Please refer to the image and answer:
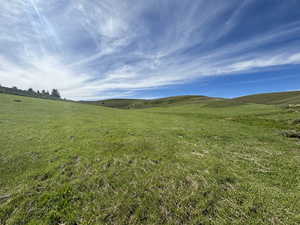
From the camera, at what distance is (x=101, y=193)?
452 cm

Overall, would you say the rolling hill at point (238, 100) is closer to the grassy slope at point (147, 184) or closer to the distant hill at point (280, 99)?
the distant hill at point (280, 99)

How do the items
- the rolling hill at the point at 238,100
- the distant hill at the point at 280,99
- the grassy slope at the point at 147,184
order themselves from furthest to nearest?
the distant hill at the point at 280,99 < the rolling hill at the point at 238,100 < the grassy slope at the point at 147,184

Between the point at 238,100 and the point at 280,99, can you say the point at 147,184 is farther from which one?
the point at 238,100

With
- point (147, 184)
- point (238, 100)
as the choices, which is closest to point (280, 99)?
point (238, 100)

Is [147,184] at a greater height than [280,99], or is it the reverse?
Answer: [280,99]

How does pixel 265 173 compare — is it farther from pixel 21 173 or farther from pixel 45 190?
pixel 21 173

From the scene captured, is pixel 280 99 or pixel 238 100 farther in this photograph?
pixel 238 100

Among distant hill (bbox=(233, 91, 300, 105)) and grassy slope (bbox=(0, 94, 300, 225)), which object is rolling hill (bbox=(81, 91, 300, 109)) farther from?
grassy slope (bbox=(0, 94, 300, 225))

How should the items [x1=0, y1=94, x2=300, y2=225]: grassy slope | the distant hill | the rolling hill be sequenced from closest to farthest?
[x1=0, y1=94, x2=300, y2=225]: grassy slope
the rolling hill
the distant hill

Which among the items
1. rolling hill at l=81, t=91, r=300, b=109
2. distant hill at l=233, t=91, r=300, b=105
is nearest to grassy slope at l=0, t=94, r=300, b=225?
rolling hill at l=81, t=91, r=300, b=109

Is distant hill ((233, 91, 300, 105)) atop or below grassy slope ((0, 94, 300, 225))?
atop

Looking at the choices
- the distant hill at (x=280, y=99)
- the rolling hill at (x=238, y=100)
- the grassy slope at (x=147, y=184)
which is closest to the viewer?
the grassy slope at (x=147, y=184)

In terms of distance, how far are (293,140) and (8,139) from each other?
2324 centimetres

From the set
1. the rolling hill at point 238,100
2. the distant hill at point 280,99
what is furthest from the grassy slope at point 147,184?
Answer: the distant hill at point 280,99
